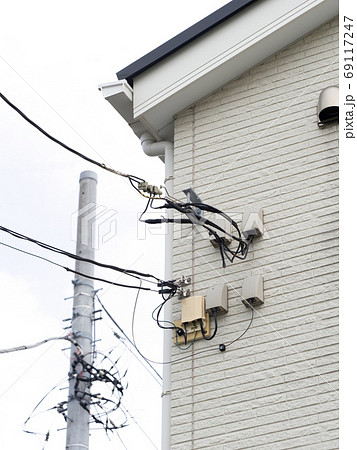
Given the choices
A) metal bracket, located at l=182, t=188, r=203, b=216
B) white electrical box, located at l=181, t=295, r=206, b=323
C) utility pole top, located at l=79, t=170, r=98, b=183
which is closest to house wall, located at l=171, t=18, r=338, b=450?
white electrical box, located at l=181, t=295, r=206, b=323

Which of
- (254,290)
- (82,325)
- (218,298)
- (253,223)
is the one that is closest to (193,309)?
(218,298)

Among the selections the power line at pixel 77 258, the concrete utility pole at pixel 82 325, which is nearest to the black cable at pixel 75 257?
the power line at pixel 77 258

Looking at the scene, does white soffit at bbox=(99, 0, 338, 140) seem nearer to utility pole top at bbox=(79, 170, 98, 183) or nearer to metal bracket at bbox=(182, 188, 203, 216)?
metal bracket at bbox=(182, 188, 203, 216)

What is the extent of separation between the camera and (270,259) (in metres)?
9.80

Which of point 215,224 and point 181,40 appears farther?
point 181,40

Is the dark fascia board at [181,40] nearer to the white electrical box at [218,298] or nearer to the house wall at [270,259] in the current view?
the house wall at [270,259]

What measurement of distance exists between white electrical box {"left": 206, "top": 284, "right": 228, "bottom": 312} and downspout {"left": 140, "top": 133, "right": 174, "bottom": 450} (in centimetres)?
57

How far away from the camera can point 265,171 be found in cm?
1030

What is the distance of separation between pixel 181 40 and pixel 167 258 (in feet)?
7.18

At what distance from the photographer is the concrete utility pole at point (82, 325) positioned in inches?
561

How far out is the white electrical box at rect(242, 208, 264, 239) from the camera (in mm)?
9898

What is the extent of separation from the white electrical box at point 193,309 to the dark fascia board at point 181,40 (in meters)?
2.53

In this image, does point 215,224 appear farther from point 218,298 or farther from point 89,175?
point 89,175
